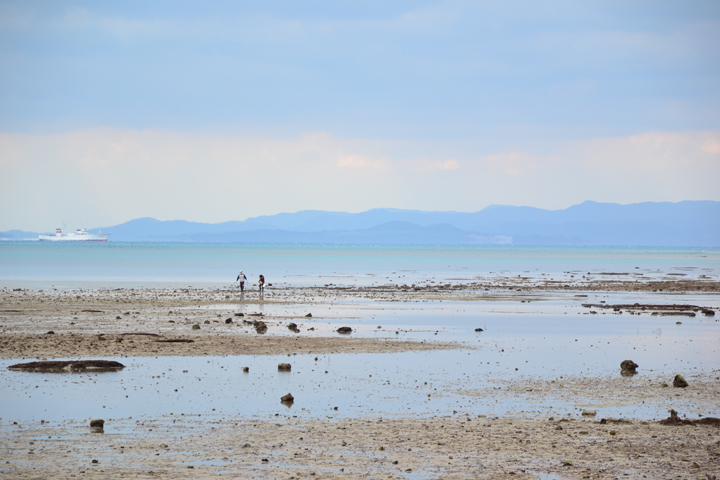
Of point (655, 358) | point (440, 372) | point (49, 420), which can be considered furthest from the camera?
point (655, 358)

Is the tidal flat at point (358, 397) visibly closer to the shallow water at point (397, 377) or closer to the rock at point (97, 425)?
the shallow water at point (397, 377)

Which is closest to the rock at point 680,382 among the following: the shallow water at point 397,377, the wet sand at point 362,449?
the shallow water at point 397,377

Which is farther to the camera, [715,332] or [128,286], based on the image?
[128,286]

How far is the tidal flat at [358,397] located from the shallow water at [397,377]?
0.08m

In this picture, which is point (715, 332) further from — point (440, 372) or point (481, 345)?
point (440, 372)

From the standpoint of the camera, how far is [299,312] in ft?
137

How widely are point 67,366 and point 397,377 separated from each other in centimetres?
951

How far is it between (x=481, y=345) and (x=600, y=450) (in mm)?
15234

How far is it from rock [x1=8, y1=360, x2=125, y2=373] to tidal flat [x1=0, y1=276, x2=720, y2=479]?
15.8 inches

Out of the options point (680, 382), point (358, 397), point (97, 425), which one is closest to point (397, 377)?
point (358, 397)

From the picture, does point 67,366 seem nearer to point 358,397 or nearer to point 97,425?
point 97,425

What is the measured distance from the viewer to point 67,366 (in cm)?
2141

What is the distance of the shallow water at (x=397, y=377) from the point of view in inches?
665

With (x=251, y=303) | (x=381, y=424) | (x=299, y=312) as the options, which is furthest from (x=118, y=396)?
(x=251, y=303)
